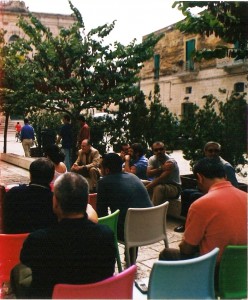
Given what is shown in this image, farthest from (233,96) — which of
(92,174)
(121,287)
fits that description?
(121,287)

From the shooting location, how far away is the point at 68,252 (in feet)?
6.79

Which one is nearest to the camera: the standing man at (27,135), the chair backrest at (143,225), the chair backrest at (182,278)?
the chair backrest at (182,278)

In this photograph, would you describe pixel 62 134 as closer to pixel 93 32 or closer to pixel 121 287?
pixel 93 32

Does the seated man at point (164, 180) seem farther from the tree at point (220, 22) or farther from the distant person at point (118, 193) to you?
the tree at point (220, 22)

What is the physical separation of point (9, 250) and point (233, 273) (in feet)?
5.14

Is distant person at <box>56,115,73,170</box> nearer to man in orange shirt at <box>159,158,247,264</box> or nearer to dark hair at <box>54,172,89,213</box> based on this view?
man in orange shirt at <box>159,158,247,264</box>

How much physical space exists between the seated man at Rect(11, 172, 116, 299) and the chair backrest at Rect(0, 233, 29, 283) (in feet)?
1.54

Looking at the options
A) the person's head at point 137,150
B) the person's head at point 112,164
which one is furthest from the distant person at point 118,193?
the person's head at point 137,150

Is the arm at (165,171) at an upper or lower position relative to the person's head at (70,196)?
lower

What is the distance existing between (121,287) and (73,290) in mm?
296

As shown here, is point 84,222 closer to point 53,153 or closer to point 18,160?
point 53,153

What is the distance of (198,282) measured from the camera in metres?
2.25

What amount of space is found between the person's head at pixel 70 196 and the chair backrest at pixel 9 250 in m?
0.58

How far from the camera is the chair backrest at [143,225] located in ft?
11.7
